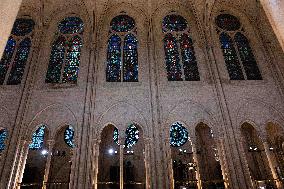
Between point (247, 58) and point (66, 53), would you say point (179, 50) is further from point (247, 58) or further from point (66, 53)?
point (66, 53)

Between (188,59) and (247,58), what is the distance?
9.61 ft

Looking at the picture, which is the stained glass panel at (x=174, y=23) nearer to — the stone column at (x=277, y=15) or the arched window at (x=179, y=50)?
the arched window at (x=179, y=50)

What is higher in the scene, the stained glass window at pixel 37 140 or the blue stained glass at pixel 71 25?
the blue stained glass at pixel 71 25

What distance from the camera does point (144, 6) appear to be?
45.7ft

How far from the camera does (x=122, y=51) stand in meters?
12.9

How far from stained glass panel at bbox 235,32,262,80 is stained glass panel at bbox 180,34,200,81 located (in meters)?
2.41

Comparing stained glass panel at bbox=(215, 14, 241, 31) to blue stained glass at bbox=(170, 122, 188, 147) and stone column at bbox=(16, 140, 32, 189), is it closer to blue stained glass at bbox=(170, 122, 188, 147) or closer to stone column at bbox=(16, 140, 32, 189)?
blue stained glass at bbox=(170, 122, 188, 147)

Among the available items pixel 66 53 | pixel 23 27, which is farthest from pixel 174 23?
pixel 23 27

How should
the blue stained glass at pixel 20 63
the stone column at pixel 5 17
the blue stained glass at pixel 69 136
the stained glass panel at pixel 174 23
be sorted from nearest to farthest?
the stone column at pixel 5 17
the blue stained glass at pixel 20 63
the blue stained glass at pixel 69 136
the stained glass panel at pixel 174 23

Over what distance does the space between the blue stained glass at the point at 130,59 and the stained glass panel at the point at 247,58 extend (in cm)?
530

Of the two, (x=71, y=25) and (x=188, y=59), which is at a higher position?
(x=71, y=25)

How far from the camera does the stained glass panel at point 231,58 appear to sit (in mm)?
12070

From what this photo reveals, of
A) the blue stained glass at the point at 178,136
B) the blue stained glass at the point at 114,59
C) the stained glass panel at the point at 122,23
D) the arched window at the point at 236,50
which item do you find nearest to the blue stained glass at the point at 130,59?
the blue stained glass at the point at 114,59

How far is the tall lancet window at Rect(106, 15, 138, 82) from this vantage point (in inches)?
477
